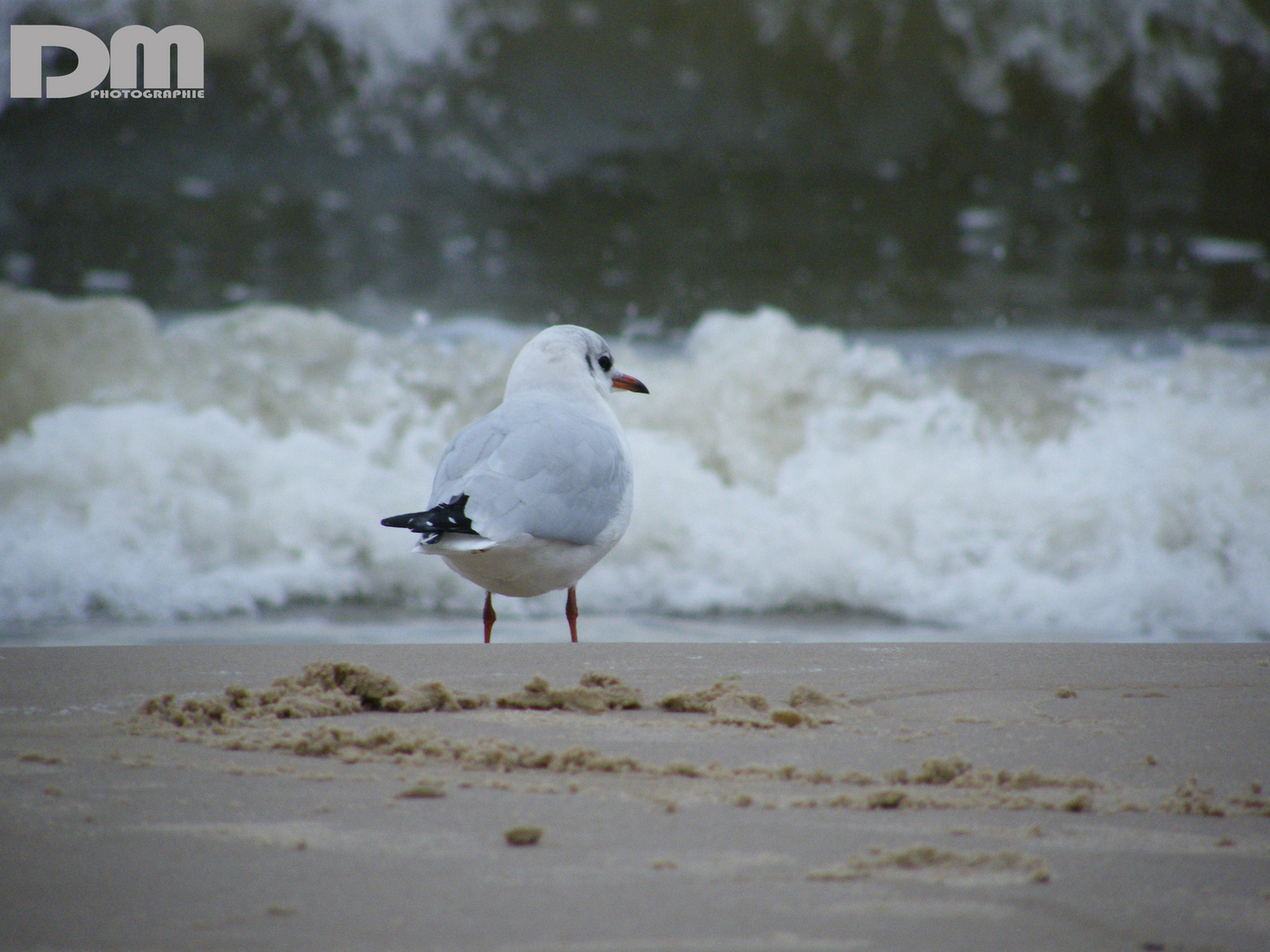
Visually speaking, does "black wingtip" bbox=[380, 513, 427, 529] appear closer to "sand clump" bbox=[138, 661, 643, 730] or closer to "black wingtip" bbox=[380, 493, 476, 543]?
"black wingtip" bbox=[380, 493, 476, 543]

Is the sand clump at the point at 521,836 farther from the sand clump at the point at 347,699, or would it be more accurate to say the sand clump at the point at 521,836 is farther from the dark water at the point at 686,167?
the dark water at the point at 686,167

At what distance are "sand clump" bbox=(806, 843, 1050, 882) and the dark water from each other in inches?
306

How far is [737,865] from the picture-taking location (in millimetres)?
1655

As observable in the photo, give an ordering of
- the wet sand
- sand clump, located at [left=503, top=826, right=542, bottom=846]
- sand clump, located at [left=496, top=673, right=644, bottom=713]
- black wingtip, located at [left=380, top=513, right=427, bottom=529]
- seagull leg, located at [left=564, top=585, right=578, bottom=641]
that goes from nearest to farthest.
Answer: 1. the wet sand
2. sand clump, located at [left=503, top=826, right=542, bottom=846]
3. sand clump, located at [left=496, top=673, right=644, bottom=713]
4. black wingtip, located at [left=380, top=513, right=427, bottom=529]
5. seagull leg, located at [left=564, top=585, right=578, bottom=641]

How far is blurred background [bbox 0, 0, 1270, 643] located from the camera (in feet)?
17.9

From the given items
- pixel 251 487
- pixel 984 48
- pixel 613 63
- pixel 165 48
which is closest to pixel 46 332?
pixel 251 487

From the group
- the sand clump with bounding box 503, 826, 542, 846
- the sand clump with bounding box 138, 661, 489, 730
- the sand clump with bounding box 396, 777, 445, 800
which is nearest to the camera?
the sand clump with bounding box 503, 826, 542, 846

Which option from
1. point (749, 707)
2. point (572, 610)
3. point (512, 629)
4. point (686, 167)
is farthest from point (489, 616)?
point (686, 167)

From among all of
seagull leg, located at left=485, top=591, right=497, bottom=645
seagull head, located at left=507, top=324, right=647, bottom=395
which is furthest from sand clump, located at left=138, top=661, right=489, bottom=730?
seagull head, located at left=507, top=324, right=647, bottom=395

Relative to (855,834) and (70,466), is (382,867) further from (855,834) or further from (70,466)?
(70,466)

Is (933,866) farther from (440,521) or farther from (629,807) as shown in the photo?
(440,521)

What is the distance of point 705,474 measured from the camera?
6.39m

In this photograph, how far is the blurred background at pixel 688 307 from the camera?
545 cm

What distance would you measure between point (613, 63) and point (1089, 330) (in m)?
4.56
